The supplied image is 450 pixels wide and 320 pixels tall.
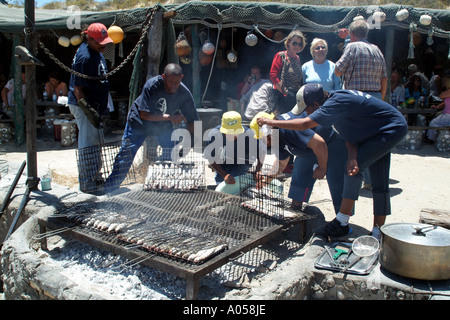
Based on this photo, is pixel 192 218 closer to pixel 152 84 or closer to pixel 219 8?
pixel 152 84

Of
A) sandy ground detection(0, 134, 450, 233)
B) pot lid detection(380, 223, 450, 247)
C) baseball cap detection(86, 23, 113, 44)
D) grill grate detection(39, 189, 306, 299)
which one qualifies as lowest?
sandy ground detection(0, 134, 450, 233)

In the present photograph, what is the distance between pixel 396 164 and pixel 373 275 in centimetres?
547

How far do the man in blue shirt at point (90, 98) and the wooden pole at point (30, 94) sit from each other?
21.5 inches

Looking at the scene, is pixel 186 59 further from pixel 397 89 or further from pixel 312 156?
pixel 312 156

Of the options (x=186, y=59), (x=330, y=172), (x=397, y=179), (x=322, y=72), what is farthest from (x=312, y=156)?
(x=186, y=59)

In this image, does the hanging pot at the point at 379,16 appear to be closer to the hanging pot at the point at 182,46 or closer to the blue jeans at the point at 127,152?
the hanging pot at the point at 182,46

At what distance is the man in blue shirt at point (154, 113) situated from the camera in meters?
5.19

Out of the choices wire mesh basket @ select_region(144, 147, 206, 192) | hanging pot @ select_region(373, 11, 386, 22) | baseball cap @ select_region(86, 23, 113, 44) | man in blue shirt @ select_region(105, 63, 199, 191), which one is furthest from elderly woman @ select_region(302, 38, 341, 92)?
baseball cap @ select_region(86, 23, 113, 44)

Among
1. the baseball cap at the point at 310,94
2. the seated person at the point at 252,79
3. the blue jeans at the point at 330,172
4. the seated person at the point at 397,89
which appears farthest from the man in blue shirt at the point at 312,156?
the seated person at the point at 397,89

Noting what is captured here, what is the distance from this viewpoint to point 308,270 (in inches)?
124

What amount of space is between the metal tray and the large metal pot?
0.15 m

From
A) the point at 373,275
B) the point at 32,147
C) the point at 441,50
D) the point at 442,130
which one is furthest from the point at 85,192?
the point at 441,50

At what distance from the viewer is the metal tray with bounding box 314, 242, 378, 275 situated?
313cm

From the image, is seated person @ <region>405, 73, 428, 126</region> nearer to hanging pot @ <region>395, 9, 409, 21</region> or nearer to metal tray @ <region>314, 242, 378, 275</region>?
hanging pot @ <region>395, 9, 409, 21</region>
